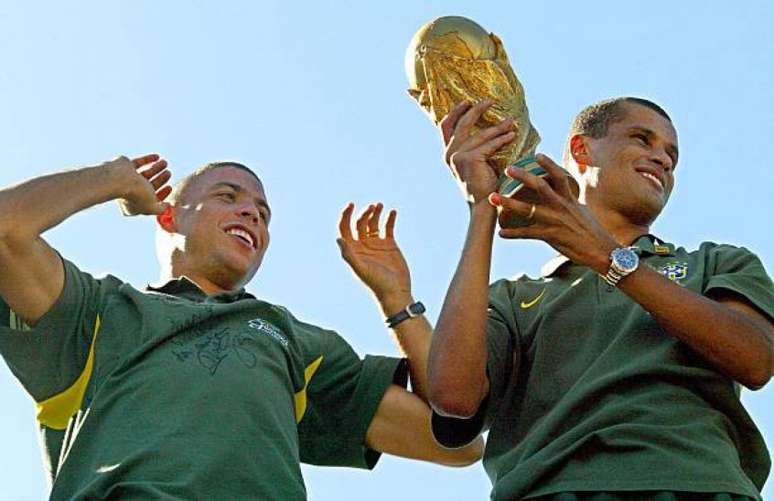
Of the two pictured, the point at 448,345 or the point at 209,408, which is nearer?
the point at 448,345

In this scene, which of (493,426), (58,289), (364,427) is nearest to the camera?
(493,426)

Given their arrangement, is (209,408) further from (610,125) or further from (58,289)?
(610,125)

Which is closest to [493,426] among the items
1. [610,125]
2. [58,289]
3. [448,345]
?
[448,345]

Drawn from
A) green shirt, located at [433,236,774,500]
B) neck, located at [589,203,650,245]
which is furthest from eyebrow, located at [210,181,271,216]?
neck, located at [589,203,650,245]

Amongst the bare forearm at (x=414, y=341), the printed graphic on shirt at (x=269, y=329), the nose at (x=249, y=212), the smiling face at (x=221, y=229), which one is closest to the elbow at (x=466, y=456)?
the bare forearm at (x=414, y=341)

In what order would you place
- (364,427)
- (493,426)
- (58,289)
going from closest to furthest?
(493,426) < (58,289) < (364,427)

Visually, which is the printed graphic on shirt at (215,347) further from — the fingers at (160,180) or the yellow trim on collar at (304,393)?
the fingers at (160,180)

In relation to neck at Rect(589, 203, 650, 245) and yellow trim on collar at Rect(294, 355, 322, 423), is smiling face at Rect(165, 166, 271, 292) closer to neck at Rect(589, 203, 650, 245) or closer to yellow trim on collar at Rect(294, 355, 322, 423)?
yellow trim on collar at Rect(294, 355, 322, 423)

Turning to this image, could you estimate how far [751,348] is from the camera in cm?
508

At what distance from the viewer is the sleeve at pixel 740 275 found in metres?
5.27

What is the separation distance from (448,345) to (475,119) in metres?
1.00

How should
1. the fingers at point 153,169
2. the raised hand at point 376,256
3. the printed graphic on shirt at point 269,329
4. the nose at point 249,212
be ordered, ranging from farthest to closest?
the nose at point 249,212 → the raised hand at point 376,256 → the fingers at point 153,169 → the printed graphic on shirt at point 269,329

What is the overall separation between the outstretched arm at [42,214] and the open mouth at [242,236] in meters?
0.79

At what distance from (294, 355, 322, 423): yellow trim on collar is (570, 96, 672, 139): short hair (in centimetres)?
153
